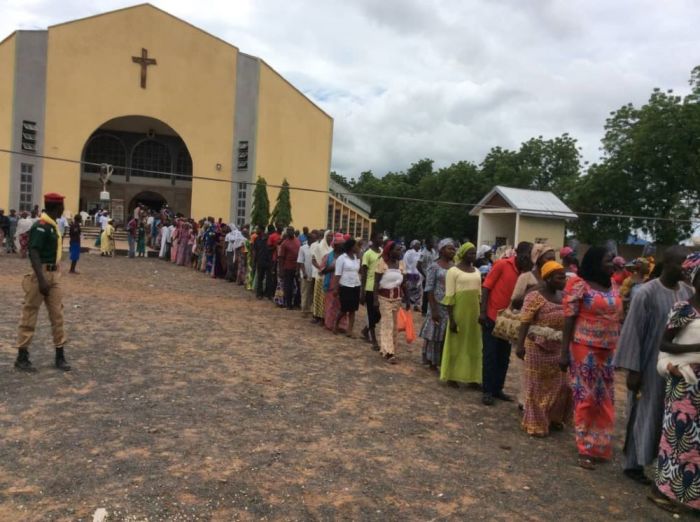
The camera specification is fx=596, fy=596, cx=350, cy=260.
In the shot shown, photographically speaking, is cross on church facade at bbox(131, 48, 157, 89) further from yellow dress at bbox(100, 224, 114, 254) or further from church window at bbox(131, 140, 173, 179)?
yellow dress at bbox(100, 224, 114, 254)

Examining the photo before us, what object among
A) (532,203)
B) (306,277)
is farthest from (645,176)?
(306,277)

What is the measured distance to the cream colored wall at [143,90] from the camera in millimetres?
28547

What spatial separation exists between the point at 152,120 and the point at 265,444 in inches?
1173

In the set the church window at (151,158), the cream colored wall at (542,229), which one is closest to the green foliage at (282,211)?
the church window at (151,158)

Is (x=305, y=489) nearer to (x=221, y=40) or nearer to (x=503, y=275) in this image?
(x=503, y=275)

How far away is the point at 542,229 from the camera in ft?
82.0

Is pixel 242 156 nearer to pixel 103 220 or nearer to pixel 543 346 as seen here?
pixel 103 220

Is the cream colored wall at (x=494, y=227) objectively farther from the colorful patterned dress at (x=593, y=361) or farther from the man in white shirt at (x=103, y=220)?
the colorful patterned dress at (x=593, y=361)

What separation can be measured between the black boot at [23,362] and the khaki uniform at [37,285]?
0.21 feet

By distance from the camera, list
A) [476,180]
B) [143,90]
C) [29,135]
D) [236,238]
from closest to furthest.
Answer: [236,238] < [29,135] < [143,90] < [476,180]

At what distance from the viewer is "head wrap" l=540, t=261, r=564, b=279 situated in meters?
4.93

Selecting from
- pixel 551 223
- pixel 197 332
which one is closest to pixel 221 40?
pixel 551 223

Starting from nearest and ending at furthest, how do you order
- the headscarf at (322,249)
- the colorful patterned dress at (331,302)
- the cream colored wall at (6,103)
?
the colorful patterned dress at (331,302) → the headscarf at (322,249) → the cream colored wall at (6,103)

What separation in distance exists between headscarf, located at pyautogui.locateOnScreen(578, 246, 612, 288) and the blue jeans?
1534 millimetres
